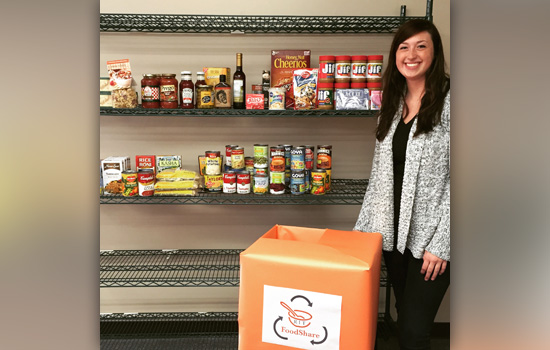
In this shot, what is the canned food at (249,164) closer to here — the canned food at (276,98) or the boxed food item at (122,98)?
the canned food at (276,98)

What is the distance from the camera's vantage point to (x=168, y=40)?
2.46 m

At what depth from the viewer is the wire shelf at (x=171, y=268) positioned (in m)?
2.23

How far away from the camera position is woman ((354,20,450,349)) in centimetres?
150

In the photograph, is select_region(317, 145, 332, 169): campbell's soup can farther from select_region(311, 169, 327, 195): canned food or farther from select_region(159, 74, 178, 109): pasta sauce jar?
select_region(159, 74, 178, 109): pasta sauce jar

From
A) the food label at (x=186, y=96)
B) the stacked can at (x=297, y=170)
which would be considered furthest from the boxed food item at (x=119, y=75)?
the stacked can at (x=297, y=170)

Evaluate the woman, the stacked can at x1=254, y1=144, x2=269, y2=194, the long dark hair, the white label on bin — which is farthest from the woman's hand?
the stacked can at x1=254, y1=144, x2=269, y2=194

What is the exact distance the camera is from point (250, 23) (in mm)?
2311

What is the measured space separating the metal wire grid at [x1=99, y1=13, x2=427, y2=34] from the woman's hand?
4.21ft

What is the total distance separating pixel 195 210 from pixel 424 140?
4.89 feet

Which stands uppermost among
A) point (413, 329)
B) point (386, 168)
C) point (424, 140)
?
point (424, 140)

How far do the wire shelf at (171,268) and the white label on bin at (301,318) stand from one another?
128 centimetres
